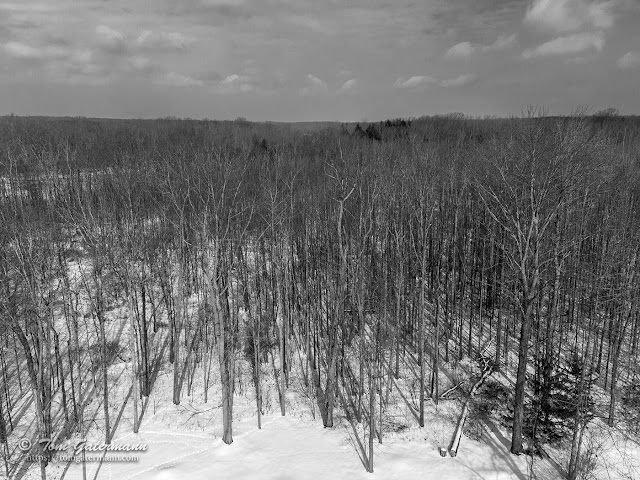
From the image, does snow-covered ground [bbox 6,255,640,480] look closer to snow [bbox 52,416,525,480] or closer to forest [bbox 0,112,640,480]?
snow [bbox 52,416,525,480]

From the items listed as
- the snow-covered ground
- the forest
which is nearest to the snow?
the snow-covered ground

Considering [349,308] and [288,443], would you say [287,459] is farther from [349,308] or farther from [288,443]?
[349,308]

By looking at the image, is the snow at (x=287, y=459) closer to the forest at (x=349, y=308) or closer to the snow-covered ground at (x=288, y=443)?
the snow-covered ground at (x=288, y=443)

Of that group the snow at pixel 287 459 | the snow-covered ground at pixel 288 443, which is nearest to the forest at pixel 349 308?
the snow-covered ground at pixel 288 443

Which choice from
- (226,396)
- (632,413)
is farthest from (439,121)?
(226,396)

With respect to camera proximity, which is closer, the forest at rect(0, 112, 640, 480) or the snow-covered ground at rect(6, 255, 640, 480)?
the snow-covered ground at rect(6, 255, 640, 480)

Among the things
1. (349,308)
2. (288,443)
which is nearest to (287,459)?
(288,443)

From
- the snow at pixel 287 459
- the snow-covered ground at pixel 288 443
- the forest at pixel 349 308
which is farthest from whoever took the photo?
the forest at pixel 349 308

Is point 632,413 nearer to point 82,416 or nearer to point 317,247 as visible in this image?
point 317,247
